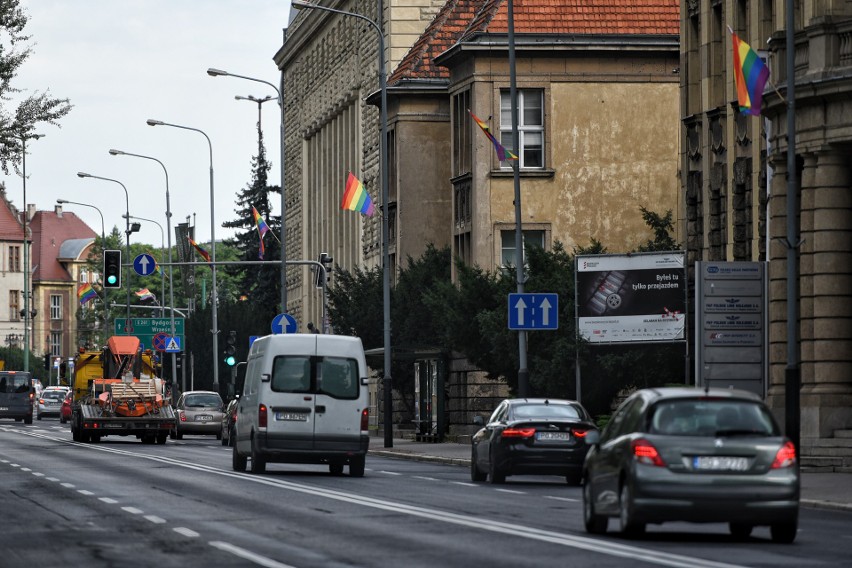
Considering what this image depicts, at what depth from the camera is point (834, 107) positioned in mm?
35844

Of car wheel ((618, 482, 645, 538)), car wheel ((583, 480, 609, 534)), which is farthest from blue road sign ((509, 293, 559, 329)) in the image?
car wheel ((618, 482, 645, 538))

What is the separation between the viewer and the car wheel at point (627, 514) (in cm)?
1883

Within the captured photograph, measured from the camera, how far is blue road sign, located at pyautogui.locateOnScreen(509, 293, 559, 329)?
41562 mm

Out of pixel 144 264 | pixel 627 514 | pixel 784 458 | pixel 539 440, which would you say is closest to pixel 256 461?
pixel 539 440

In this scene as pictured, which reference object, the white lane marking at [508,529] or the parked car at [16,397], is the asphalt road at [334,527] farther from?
the parked car at [16,397]

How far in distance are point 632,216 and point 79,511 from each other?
37.3 metres

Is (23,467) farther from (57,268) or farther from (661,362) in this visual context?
(57,268)

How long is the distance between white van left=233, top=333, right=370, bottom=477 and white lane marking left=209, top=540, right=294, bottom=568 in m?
15.5

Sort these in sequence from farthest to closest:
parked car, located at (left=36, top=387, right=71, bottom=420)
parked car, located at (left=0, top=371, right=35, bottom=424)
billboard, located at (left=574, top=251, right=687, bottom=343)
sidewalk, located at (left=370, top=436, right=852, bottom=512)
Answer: parked car, located at (left=36, top=387, right=71, bottom=420) < parked car, located at (left=0, top=371, right=35, bottom=424) < billboard, located at (left=574, top=251, right=687, bottom=343) < sidewalk, located at (left=370, top=436, right=852, bottom=512)

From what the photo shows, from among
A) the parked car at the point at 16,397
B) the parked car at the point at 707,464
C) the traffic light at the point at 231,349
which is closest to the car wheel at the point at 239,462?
the parked car at the point at 707,464

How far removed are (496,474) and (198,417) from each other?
33.5 metres

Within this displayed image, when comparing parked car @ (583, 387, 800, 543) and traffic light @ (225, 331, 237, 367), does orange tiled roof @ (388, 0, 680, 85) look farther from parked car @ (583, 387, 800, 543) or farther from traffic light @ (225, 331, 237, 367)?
parked car @ (583, 387, 800, 543)

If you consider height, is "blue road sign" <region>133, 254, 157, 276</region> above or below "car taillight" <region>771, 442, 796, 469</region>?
Result: above

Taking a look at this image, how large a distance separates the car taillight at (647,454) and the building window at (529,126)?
4029cm
